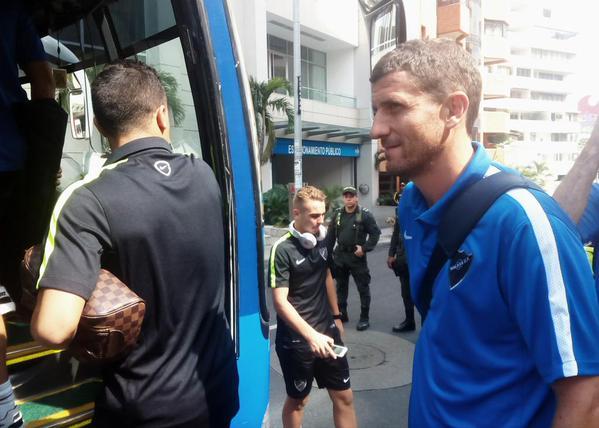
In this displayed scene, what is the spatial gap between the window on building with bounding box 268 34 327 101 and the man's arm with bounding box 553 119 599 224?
18330 mm

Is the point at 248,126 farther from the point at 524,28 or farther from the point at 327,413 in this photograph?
the point at 524,28

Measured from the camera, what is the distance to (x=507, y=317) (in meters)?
1.19

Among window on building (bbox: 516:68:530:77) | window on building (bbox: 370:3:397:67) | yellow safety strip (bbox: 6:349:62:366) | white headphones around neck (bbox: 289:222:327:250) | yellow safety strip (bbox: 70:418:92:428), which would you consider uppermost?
window on building (bbox: 516:68:530:77)

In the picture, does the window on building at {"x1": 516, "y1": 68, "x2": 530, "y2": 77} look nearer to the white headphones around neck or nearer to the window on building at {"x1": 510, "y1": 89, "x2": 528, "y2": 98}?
the window on building at {"x1": 510, "y1": 89, "x2": 528, "y2": 98}

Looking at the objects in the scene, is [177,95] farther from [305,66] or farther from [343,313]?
[305,66]

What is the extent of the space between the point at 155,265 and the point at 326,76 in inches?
896

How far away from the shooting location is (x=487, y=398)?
1.26m

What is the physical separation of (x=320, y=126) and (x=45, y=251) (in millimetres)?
19371

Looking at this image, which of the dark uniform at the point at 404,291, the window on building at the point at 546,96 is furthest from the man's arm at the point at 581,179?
the window on building at the point at 546,96

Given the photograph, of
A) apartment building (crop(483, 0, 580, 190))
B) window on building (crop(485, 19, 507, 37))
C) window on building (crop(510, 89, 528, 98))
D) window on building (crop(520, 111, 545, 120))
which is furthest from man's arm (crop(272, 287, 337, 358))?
window on building (crop(520, 111, 545, 120))

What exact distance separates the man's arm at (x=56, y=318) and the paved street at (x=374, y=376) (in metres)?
2.79

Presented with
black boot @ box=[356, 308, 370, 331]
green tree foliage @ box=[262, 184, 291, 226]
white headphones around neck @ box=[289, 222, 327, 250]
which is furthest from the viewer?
green tree foliage @ box=[262, 184, 291, 226]

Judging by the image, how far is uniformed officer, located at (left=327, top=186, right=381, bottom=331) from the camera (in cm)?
637

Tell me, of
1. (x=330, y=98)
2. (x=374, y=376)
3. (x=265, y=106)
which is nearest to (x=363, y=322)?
(x=374, y=376)
